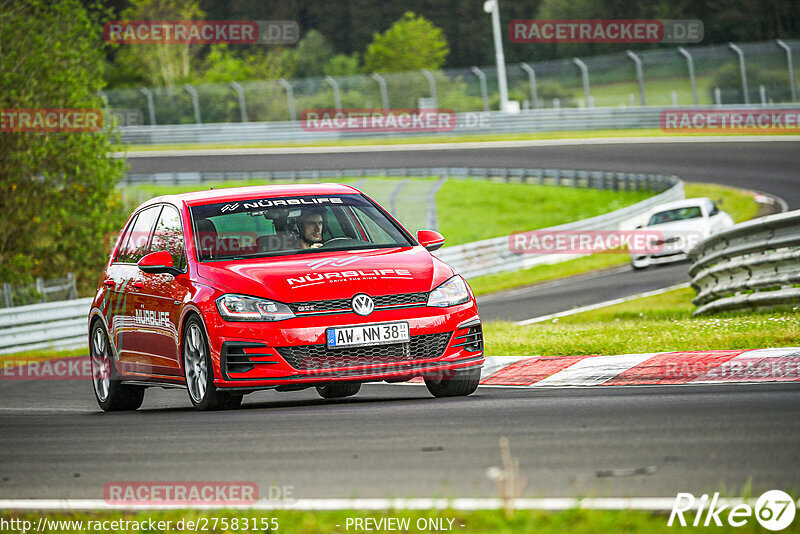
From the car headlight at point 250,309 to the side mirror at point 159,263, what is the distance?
893 mm

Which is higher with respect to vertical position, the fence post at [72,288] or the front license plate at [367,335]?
the front license plate at [367,335]

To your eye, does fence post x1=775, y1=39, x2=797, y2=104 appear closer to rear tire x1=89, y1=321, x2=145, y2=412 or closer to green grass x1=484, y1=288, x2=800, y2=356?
green grass x1=484, y1=288, x2=800, y2=356

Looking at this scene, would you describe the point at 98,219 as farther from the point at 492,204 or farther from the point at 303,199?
the point at 303,199

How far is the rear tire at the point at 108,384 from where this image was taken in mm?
10008

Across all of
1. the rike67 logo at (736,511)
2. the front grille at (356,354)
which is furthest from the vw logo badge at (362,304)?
the rike67 logo at (736,511)

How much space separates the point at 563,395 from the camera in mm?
7910

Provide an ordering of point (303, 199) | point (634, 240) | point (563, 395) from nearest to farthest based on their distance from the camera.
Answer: point (563, 395)
point (303, 199)
point (634, 240)

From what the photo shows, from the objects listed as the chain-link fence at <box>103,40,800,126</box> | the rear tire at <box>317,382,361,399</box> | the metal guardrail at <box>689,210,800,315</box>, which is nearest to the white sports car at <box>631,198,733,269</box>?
the metal guardrail at <box>689,210,800,315</box>

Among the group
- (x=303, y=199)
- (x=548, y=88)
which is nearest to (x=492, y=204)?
(x=548, y=88)

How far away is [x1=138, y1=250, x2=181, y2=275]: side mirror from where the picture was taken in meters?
8.75

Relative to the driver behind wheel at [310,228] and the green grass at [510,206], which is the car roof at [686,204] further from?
the driver behind wheel at [310,228]

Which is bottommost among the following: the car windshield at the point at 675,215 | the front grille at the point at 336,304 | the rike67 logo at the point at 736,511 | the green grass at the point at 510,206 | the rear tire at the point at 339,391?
the green grass at the point at 510,206

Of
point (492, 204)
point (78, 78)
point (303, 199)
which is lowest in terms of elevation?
point (492, 204)

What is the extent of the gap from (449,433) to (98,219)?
24.9 meters
